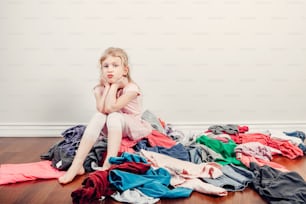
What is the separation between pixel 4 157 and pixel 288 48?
2013 millimetres

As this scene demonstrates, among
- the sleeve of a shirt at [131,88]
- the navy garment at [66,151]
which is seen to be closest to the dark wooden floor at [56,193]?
the navy garment at [66,151]

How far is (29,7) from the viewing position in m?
3.29

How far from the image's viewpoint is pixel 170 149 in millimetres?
2691

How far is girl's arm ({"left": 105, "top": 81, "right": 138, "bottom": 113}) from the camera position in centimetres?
265

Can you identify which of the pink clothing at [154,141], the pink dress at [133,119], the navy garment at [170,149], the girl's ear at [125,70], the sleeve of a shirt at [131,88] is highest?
the girl's ear at [125,70]

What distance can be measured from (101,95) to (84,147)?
0.43m

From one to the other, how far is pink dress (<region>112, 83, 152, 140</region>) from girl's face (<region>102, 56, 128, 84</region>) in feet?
0.29

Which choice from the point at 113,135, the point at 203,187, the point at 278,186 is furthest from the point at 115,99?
the point at 278,186

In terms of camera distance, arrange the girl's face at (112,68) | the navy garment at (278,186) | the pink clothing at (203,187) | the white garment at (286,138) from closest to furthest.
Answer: the navy garment at (278,186) < the pink clothing at (203,187) < the girl's face at (112,68) < the white garment at (286,138)

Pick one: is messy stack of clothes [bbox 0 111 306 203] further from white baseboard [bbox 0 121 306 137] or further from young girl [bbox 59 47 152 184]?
white baseboard [bbox 0 121 306 137]

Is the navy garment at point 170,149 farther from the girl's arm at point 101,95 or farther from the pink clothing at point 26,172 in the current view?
the pink clothing at point 26,172

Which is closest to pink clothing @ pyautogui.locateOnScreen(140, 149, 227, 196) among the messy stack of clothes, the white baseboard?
the messy stack of clothes

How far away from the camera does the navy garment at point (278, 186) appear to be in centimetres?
207

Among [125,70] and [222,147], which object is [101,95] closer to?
[125,70]
